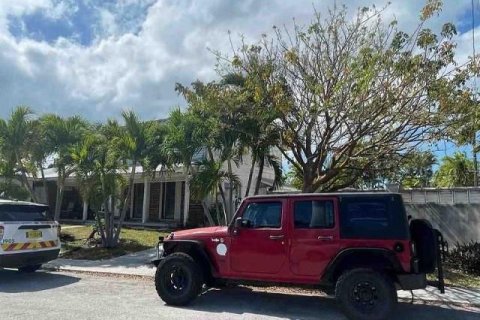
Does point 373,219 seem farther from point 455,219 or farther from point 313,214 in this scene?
point 455,219

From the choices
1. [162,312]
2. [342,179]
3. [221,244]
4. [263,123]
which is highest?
[263,123]

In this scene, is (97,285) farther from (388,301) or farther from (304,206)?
(388,301)

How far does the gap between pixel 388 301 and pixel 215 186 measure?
21.9ft

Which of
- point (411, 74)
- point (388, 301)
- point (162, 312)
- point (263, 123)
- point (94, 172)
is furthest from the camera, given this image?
point (94, 172)

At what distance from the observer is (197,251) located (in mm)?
7902

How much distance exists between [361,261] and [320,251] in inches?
24.3

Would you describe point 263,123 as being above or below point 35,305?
above

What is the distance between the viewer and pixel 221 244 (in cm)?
767

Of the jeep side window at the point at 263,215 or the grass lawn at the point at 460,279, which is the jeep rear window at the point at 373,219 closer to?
the jeep side window at the point at 263,215

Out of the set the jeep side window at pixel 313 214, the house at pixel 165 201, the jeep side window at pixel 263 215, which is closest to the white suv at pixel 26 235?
the jeep side window at pixel 263 215

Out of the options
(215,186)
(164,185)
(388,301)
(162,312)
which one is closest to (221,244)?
(162,312)

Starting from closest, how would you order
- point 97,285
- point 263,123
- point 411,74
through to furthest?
point 97,285 → point 411,74 → point 263,123

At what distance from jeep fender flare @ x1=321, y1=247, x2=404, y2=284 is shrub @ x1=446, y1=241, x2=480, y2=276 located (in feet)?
14.5

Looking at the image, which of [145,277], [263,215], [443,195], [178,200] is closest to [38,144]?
[178,200]
